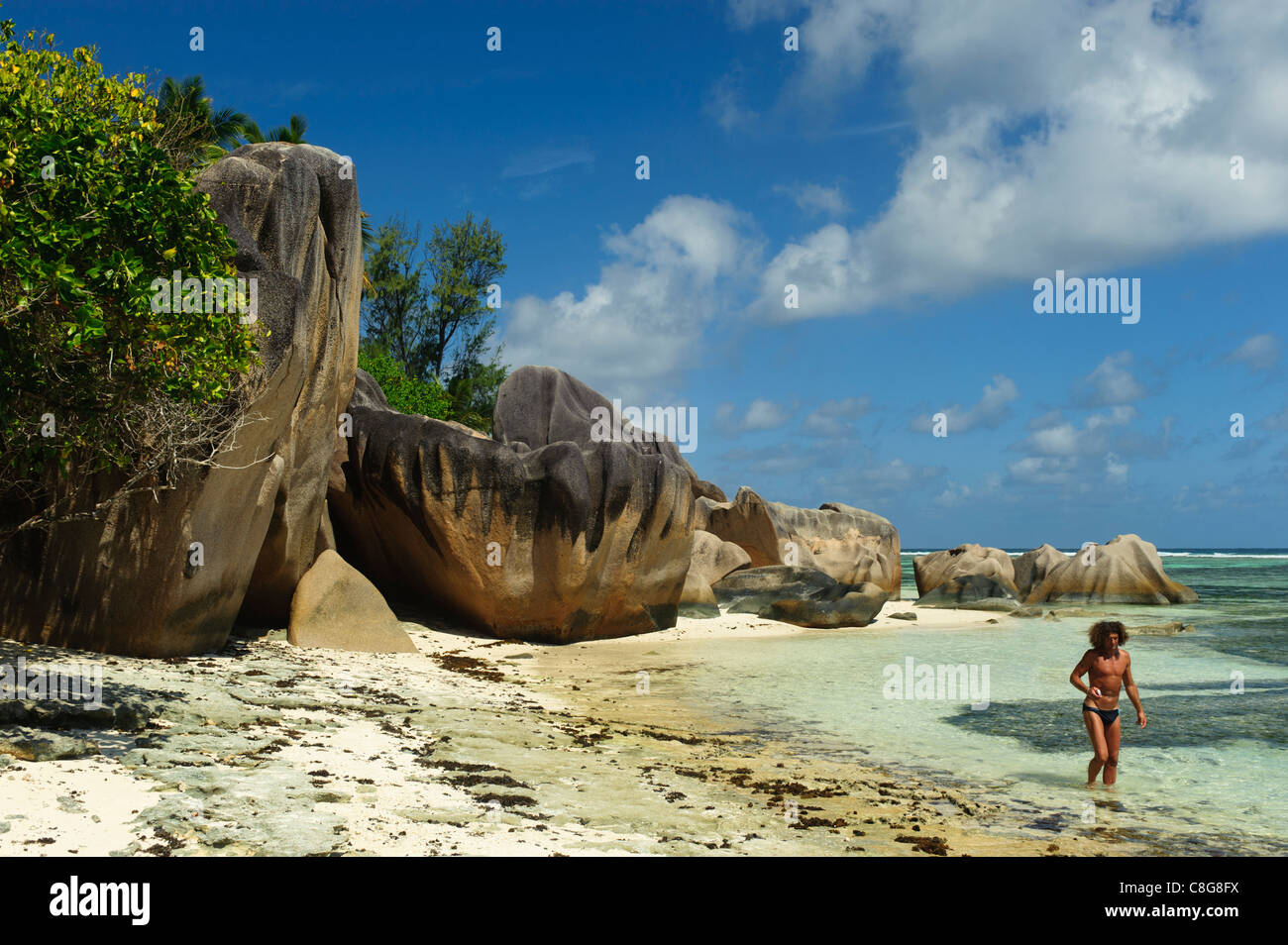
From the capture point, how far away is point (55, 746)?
5.50 metres

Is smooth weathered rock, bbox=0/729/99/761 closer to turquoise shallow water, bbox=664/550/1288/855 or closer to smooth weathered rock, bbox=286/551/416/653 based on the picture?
turquoise shallow water, bbox=664/550/1288/855

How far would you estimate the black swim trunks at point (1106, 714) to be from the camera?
7.78m

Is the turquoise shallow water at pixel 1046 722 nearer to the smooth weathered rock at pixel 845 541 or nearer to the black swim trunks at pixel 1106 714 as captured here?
the black swim trunks at pixel 1106 714

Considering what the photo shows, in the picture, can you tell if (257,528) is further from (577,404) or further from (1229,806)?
(577,404)

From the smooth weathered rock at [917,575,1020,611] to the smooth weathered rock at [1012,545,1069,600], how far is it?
3.33m

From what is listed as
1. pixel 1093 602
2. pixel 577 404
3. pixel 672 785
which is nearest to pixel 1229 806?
pixel 672 785

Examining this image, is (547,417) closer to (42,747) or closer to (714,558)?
(714,558)

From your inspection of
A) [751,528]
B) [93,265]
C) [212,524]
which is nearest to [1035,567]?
[751,528]

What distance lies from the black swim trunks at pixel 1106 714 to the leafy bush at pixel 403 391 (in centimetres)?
2204

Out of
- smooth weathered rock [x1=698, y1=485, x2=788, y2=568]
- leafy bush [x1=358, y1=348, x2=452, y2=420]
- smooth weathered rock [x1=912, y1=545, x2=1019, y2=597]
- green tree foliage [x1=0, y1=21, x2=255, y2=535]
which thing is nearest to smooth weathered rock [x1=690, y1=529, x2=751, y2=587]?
smooth weathered rock [x1=698, y1=485, x2=788, y2=568]

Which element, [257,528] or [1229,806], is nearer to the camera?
[1229,806]

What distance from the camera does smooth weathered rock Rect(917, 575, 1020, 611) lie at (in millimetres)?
29734

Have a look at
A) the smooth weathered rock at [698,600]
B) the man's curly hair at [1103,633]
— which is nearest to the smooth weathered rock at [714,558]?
the smooth weathered rock at [698,600]
